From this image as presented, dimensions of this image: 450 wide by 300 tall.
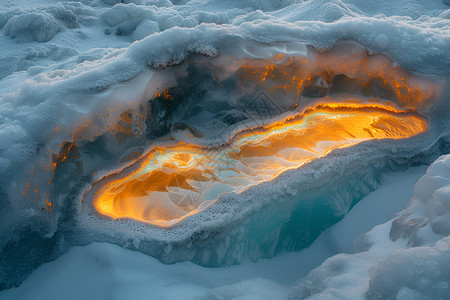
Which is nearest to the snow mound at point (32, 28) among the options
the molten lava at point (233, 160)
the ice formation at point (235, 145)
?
the ice formation at point (235, 145)

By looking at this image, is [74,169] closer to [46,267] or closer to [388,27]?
[46,267]

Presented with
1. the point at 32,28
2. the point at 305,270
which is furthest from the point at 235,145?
the point at 32,28

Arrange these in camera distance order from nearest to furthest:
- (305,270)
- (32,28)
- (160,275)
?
1. (160,275)
2. (305,270)
3. (32,28)

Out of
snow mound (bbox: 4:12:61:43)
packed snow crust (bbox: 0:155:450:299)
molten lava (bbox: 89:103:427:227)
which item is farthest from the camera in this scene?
snow mound (bbox: 4:12:61:43)

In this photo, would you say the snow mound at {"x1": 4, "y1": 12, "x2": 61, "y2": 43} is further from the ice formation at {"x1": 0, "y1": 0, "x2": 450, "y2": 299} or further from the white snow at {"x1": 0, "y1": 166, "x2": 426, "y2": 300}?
the white snow at {"x1": 0, "y1": 166, "x2": 426, "y2": 300}

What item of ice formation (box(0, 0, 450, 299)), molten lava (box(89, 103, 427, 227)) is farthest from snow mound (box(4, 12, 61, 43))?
molten lava (box(89, 103, 427, 227))

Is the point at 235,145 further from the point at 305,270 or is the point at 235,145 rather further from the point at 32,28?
the point at 32,28

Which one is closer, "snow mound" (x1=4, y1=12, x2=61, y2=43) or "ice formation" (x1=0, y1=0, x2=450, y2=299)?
"ice formation" (x1=0, y1=0, x2=450, y2=299)
